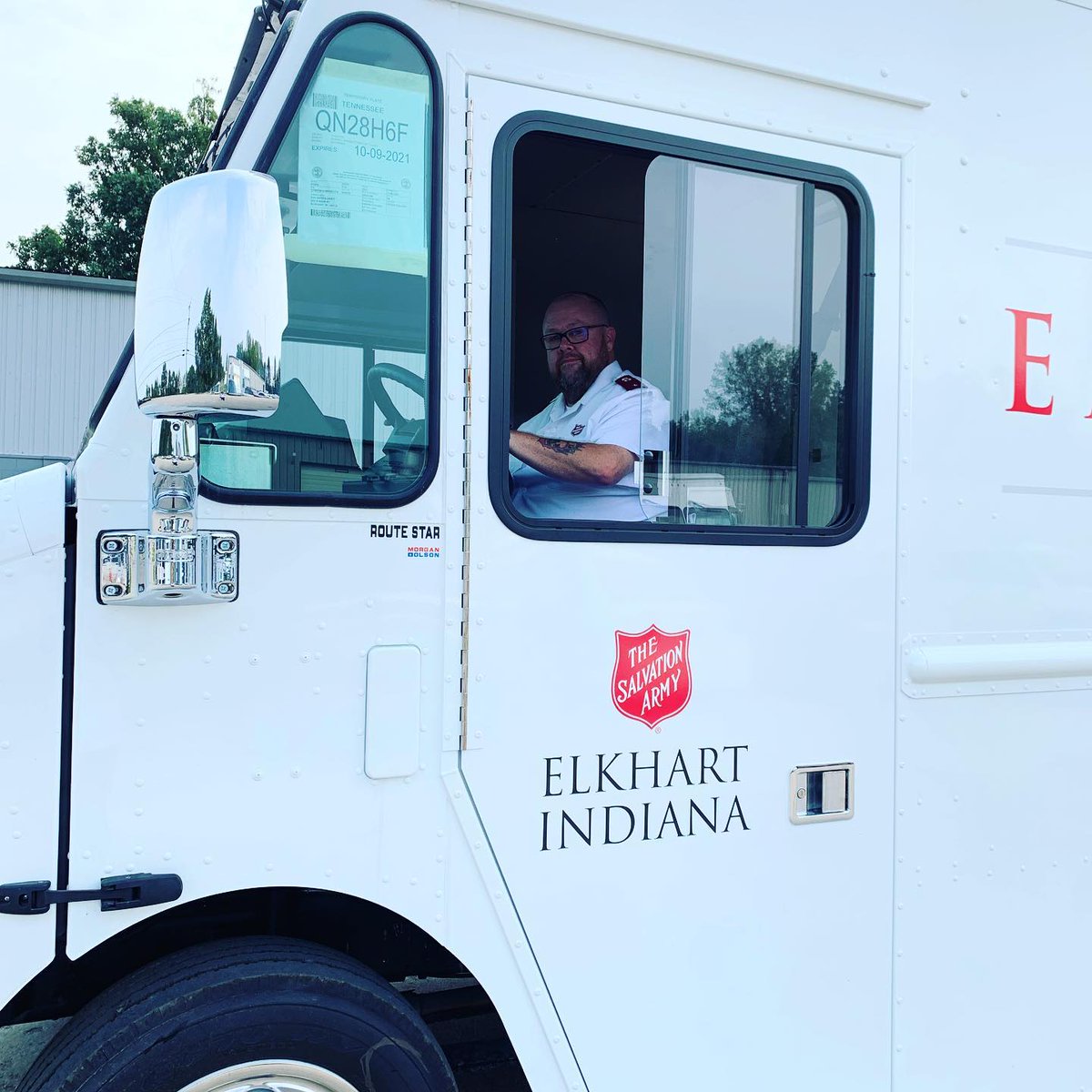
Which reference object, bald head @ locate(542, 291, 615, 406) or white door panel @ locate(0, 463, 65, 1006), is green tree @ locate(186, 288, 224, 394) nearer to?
white door panel @ locate(0, 463, 65, 1006)

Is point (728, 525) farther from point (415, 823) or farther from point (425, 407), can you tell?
point (415, 823)

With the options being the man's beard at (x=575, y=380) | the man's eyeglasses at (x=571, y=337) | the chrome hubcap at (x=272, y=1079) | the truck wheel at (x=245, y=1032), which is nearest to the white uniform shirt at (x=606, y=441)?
the man's beard at (x=575, y=380)

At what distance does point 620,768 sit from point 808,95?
1483 millimetres

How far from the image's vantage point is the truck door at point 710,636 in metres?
1.88

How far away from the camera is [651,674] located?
78.0 inches

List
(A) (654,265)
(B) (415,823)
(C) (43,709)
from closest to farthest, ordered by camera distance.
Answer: (C) (43,709), (B) (415,823), (A) (654,265)

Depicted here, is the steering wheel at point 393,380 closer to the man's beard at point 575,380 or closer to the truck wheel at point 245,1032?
the man's beard at point 575,380

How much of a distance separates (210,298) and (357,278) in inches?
19.4

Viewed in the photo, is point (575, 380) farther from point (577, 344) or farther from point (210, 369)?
point (210, 369)

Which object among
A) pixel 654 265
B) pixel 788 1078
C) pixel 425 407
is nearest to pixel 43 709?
pixel 425 407

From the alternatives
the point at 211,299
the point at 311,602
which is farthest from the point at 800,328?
the point at 211,299

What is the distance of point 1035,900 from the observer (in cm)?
235

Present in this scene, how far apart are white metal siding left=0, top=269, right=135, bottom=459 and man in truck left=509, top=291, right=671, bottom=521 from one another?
550 inches

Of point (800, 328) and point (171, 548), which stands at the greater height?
point (800, 328)
